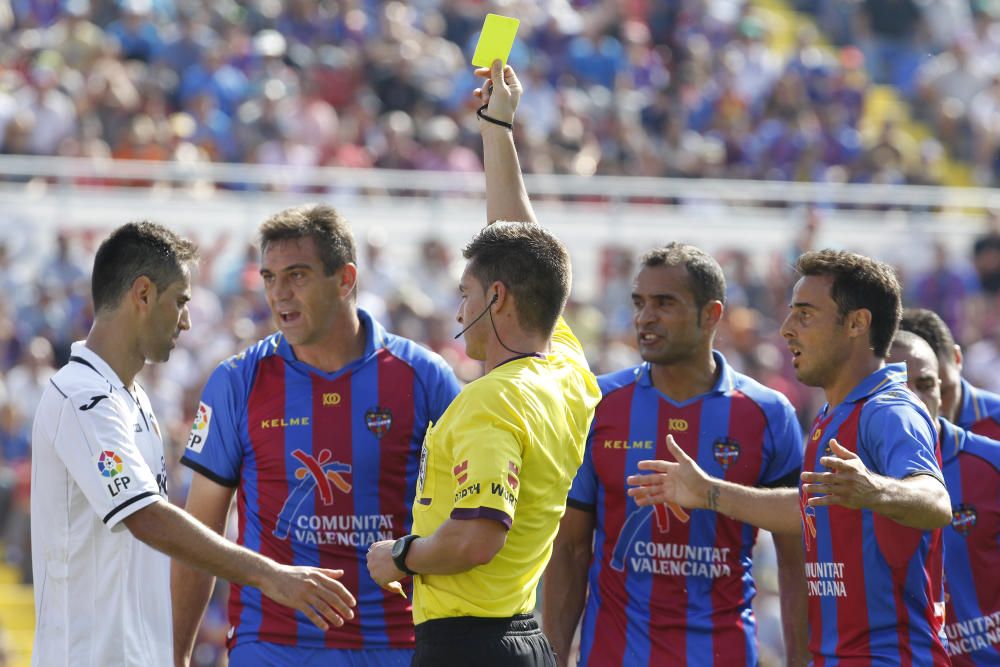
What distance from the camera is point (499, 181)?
19.1ft

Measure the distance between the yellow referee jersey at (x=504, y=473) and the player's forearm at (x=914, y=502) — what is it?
963mm

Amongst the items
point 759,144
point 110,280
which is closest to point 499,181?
point 110,280

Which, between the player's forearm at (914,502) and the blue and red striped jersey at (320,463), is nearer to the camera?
the player's forearm at (914,502)

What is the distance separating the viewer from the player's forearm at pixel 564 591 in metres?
6.16

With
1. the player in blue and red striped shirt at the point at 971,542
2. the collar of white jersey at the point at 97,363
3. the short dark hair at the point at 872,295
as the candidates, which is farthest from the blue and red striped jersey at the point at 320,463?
the player in blue and red striped shirt at the point at 971,542

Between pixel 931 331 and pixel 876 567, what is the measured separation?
178 cm

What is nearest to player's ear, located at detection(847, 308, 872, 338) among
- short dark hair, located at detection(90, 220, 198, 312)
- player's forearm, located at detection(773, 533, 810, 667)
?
player's forearm, located at detection(773, 533, 810, 667)

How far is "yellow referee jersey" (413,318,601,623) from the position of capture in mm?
4414

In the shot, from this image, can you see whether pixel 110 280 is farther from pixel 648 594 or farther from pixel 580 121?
pixel 580 121

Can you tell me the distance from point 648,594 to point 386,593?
105cm

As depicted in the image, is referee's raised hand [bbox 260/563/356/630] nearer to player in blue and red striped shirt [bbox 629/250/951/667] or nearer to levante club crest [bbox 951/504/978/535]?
player in blue and red striped shirt [bbox 629/250/951/667]

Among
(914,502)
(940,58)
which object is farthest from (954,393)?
(940,58)

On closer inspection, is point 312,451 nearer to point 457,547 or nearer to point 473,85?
point 457,547

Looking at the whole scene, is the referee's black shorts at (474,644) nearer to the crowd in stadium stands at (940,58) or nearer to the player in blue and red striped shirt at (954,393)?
the player in blue and red striped shirt at (954,393)
